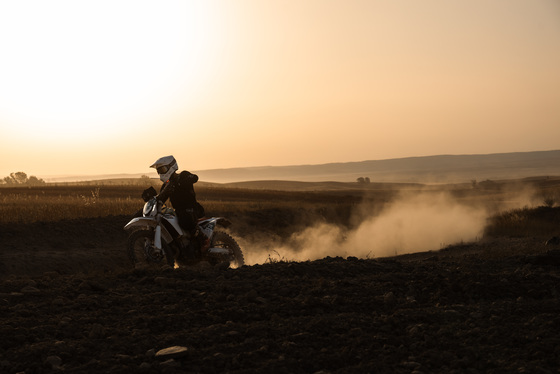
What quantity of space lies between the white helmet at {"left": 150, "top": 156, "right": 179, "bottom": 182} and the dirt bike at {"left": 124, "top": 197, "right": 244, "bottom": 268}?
0.48 metres

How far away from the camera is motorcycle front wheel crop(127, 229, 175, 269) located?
10984 millimetres

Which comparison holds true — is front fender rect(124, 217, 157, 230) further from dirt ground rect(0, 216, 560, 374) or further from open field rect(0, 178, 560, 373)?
dirt ground rect(0, 216, 560, 374)

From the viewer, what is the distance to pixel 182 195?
11.6 m

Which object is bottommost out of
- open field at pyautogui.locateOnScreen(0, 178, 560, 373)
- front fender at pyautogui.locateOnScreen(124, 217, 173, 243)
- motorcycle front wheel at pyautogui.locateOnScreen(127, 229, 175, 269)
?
open field at pyautogui.locateOnScreen(0, 178, 560, 373)

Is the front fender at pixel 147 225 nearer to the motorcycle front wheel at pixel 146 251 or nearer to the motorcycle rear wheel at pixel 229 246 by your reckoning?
the motorcycle front wheel at pixel 146 251

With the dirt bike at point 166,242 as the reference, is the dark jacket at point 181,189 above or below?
above

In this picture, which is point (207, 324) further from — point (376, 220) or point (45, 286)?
→ point (376, 220)

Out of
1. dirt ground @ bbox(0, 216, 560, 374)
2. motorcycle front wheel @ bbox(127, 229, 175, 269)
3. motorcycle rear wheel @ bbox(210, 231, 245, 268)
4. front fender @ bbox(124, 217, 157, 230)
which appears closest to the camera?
dirt ground @ bbox(0, 216, 560, 374)

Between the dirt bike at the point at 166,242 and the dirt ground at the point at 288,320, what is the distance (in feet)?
5.80

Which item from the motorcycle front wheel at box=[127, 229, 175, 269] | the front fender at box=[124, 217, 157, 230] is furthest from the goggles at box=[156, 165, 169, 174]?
the motorcycle front wheel at box=[127, 229, 175, 269]

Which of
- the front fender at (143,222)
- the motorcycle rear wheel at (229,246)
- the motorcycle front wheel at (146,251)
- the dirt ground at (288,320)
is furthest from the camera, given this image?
the motorcycle rear wheel at (229,246)

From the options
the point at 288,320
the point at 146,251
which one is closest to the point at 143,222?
the point at 146,251

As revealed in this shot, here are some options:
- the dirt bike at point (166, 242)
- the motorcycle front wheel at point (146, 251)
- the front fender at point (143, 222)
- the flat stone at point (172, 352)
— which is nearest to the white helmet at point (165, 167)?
the dirt bike at point (166, 242)

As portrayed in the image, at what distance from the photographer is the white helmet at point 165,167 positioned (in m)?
11.4
